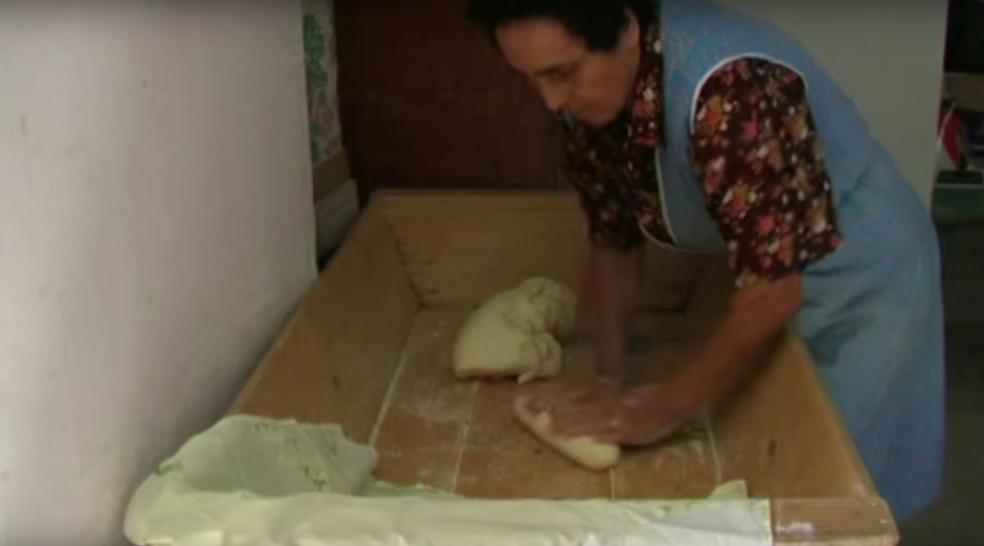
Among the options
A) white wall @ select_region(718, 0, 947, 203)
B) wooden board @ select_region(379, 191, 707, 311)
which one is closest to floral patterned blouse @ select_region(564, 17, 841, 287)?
wooden board @ select_region(379, 191, 707, 311)

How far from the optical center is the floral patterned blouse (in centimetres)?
120

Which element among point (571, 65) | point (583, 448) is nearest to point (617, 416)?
point (583, 448)

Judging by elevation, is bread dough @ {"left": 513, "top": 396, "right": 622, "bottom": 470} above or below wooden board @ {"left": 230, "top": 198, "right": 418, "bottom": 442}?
below

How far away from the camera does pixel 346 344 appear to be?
61.5 inches

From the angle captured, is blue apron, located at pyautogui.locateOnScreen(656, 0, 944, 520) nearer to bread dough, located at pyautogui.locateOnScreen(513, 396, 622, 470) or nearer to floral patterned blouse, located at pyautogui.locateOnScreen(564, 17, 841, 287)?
floral patterned blouse, located at pyautogui.locateOnScreen(564, 17, 841, 287)

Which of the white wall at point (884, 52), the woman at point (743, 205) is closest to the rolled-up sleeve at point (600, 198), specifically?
the woman at point (743, 205)

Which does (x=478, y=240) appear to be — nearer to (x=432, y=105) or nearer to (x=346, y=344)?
(x=432, y=105)

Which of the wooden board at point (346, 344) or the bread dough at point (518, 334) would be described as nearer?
the wooden board at point (346, 344)

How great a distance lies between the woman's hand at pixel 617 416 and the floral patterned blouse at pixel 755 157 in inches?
8.3

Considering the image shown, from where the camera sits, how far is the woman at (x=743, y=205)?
3.96ft

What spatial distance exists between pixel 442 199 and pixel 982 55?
50.9 inches

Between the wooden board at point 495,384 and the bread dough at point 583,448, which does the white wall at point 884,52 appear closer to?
the wooden board at point 495,384

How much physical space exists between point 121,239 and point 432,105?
103cm

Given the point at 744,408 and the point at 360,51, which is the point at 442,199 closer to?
the point at 360,51
